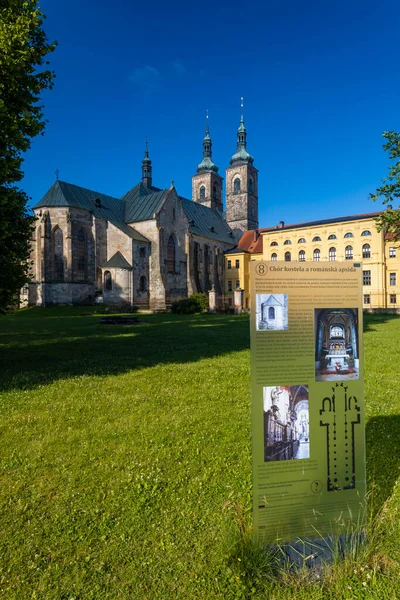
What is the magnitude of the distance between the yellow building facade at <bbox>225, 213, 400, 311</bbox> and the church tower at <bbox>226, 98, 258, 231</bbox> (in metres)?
12.6

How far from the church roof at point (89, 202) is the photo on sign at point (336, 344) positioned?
145 ft

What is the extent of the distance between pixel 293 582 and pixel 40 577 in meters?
1.97

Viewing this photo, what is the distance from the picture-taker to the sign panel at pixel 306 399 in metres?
2.89

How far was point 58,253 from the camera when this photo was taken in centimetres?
4372

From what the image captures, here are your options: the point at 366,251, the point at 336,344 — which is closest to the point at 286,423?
the point at 336,344

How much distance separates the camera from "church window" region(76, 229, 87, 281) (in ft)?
145

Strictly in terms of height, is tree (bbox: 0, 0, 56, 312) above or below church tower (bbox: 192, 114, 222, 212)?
below

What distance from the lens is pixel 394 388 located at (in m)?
7.58

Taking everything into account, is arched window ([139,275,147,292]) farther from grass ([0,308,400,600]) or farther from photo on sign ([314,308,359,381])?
photo on sign ([314,308,359,381])

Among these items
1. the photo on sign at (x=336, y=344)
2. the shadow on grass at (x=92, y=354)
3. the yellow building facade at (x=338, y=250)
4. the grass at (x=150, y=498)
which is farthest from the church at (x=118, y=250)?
the photo on sign at (x=336, y=344)

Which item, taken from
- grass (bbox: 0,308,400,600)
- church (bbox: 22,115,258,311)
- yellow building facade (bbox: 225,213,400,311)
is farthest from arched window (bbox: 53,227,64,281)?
grass (bbox: 0,308,400,600)

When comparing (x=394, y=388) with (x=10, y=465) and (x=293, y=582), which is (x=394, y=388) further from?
(x=10, y=465)

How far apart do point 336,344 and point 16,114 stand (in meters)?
10.1

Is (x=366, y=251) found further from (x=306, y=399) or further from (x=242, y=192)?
(x=306, y=399)
